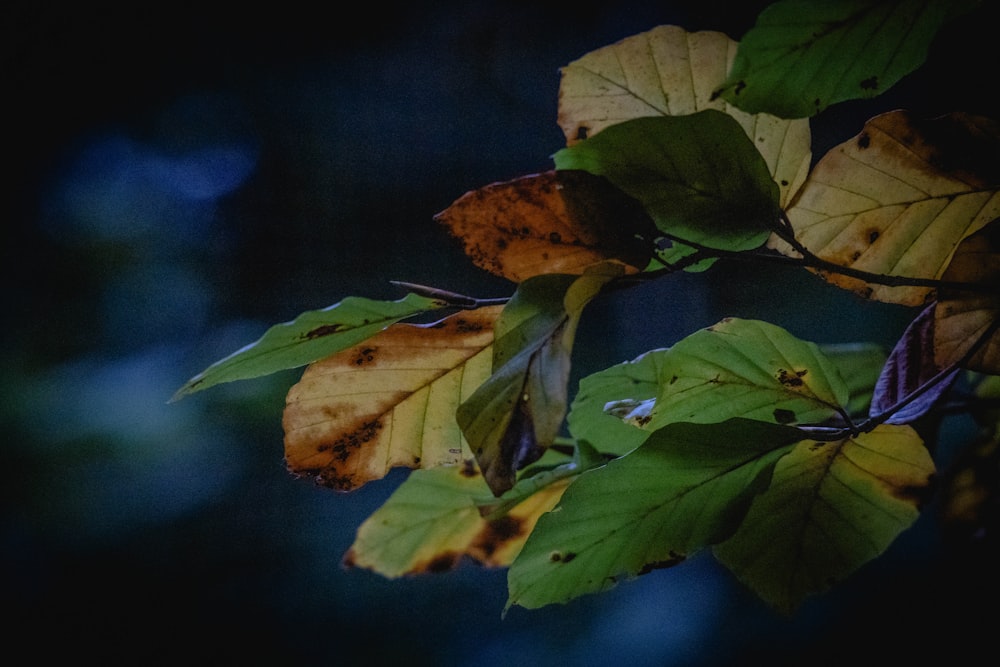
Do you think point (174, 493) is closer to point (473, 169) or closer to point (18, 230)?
point (18, 230)

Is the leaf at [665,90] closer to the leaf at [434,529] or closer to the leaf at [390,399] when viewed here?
the leaf at [390,399]

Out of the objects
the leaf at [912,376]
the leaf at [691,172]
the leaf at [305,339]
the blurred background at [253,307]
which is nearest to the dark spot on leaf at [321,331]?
the leaf at [305,339]

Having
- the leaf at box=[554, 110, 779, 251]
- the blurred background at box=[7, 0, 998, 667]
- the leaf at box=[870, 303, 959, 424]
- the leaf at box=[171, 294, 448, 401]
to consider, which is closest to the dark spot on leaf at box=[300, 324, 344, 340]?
the leaf at box=[171, 294, 448, 401]

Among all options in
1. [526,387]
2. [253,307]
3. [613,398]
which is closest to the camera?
[526,387]

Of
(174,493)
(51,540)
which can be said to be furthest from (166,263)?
(51,540)

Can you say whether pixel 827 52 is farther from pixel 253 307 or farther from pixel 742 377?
pixel 253 307

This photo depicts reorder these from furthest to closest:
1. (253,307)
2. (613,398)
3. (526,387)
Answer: (253,307), (613,398), (526,387)

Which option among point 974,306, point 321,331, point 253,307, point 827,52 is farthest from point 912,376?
point 253,307
